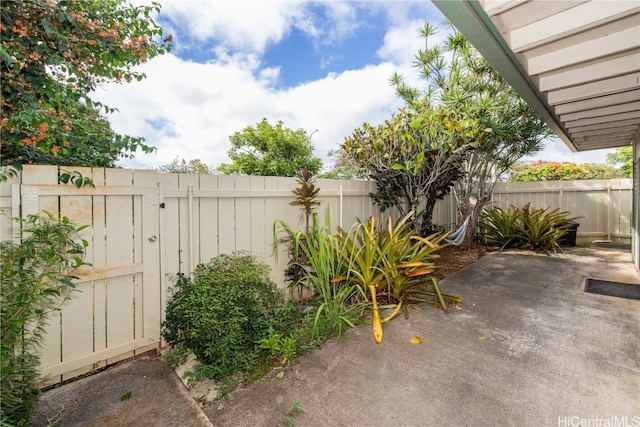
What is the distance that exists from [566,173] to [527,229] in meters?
6.78

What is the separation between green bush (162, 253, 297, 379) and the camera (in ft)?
6.59

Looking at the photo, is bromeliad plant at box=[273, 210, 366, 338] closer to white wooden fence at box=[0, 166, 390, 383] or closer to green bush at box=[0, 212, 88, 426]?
white wooden fence at box=[0, 166, 390, 383]

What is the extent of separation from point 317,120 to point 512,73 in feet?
20.3

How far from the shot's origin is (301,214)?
3.62m

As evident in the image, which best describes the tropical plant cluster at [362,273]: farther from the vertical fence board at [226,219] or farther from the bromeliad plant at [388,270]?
the vertical fence board at [226,219]

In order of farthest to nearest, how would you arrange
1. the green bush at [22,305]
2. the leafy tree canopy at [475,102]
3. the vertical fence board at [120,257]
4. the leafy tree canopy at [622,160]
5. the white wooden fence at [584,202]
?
the leafy tree canopy at [622,160]
the white wooden fence at [584,202]
the leafy tree canopy at [475,102]
the vertical fence board at [120,257]
the green bush at [22,305]

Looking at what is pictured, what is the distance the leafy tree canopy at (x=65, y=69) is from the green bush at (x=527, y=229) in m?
6.89

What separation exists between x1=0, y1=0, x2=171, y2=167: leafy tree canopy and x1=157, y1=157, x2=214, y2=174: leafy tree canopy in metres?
5.07

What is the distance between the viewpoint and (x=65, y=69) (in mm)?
2359

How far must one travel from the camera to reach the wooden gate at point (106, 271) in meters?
1.97

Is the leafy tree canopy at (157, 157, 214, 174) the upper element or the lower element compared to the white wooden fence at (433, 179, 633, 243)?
upper

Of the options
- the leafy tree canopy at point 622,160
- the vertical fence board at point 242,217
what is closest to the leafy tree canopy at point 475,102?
the vertical fence board at point 242,217

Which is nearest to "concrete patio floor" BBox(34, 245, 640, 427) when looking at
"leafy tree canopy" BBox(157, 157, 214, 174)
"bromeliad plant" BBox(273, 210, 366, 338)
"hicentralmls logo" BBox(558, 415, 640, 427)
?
"hicentralmls logo" BBox(558, 415, 640, 427)

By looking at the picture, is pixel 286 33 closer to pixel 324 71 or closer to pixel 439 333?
pixel 324 71
